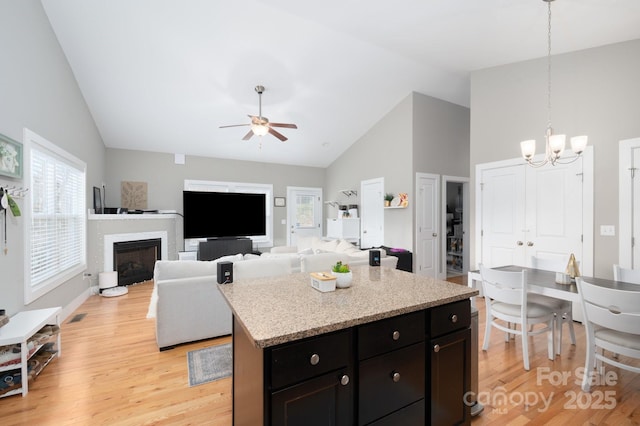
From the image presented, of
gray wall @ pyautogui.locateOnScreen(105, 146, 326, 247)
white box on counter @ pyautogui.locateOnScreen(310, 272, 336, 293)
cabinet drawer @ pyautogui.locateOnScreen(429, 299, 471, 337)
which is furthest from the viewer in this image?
gray wall @ pyautogui.locateOnScreen(105, 146, 326, 247)

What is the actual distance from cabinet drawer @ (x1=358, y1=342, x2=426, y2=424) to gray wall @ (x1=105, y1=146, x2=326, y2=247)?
6020 mm

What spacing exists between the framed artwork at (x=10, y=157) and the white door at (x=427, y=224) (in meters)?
5.42

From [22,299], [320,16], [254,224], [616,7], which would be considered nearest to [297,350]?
[22,299]

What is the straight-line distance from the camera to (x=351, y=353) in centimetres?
126

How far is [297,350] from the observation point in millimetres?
1125

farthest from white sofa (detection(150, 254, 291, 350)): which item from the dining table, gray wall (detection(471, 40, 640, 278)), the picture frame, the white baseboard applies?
gray wall (detection(471, 40, 640, 278))

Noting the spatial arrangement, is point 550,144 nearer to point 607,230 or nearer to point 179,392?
point 607,230

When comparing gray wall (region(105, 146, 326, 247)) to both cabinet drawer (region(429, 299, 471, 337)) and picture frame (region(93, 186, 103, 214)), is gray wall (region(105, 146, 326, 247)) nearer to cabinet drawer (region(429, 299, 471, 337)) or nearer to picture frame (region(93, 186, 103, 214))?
picture frame (region(93, 186, 103, 214))

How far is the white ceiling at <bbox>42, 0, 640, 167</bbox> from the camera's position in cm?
318

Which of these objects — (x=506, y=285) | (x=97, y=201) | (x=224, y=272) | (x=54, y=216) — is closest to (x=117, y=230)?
(x=97, y=201)

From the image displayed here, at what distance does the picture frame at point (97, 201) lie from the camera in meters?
4.98

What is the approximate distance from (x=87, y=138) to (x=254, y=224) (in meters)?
3.57

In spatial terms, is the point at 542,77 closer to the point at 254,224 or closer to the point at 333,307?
the point at 333,307

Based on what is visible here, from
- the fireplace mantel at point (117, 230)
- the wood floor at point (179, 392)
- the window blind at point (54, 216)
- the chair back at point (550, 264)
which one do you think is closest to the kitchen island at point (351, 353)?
the wood floor at point (179, 392)
